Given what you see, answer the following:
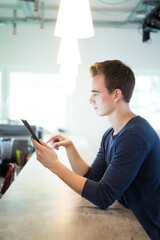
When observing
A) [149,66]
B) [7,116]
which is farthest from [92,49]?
[7,116]

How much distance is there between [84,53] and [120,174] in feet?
12.6

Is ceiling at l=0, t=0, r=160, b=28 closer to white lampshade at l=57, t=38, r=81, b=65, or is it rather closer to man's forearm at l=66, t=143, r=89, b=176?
→ white lampshade at l=57, t=38, r=81, b=65

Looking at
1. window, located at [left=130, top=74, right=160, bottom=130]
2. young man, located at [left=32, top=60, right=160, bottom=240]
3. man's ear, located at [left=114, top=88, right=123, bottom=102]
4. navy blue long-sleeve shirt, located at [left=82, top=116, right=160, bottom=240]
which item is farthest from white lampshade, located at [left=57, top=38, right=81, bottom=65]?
window, located at [left=130, top=74, right=160, bottom=130]

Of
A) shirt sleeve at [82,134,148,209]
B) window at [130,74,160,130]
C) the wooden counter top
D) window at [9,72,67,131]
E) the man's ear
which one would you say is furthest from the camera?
window at [130,74,160,130]

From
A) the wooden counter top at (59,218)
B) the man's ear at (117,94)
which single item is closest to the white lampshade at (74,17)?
the man's ear at (117,94)

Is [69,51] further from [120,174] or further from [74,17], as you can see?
[120,174]

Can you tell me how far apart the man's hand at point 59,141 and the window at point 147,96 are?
11.7 ft

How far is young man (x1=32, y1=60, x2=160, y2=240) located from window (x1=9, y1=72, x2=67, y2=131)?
3450 mm

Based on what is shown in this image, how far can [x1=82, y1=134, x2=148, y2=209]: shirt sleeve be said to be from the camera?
40.2 inches

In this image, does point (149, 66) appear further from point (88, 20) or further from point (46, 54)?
point (88, 20)

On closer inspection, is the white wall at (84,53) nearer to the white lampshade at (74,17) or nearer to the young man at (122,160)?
the young man at (122,160)

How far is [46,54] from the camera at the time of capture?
180 inches

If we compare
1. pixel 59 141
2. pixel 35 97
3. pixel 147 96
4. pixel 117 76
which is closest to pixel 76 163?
pixel 59 141

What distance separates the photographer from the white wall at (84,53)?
455cm
